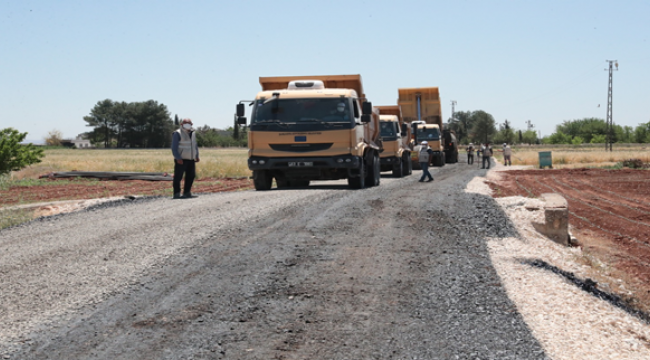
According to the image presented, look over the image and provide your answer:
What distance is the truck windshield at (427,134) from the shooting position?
120 ft

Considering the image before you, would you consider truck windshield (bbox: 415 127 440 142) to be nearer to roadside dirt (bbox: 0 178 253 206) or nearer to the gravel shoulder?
roadside dirt (bbox: 0 178 253 206)

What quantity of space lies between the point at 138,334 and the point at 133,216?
6.20 metres

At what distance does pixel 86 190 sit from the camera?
25094 mm

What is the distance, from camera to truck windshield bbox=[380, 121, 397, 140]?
1044 inches

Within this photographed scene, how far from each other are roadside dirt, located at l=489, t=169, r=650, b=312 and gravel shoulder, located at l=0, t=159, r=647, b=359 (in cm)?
102

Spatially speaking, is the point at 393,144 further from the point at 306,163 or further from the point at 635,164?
the point at 635,164

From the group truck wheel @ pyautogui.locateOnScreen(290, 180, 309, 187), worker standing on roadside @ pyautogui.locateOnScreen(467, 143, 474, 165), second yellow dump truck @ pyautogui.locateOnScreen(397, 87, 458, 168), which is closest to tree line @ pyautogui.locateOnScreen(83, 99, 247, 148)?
worker standing on roadside @ pyautogui.locateOnScreen(467, 143, 474, 165)

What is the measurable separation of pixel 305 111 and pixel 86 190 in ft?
41.0

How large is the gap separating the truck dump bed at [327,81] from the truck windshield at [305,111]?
5.70 ft

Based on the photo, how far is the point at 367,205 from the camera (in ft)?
40.0

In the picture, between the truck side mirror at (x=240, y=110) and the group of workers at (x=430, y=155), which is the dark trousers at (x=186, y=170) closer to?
the truck side mirror at (x=240, y=110)

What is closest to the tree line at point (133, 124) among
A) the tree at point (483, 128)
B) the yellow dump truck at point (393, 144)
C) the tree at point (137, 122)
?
the tree at point (137, 122)

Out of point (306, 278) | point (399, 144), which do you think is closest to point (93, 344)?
point (306, 278)

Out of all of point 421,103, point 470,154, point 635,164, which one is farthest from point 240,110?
point 470,154
